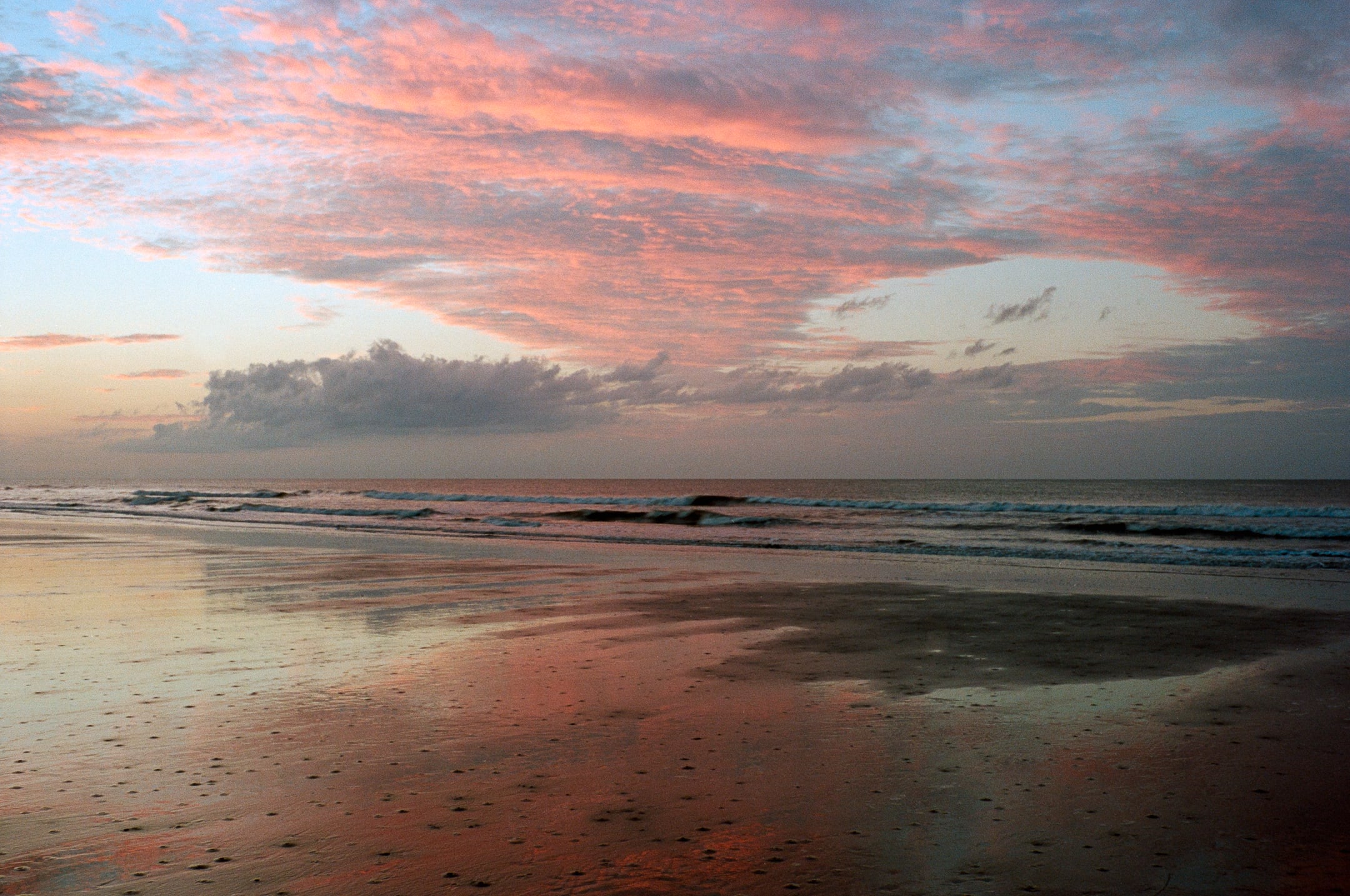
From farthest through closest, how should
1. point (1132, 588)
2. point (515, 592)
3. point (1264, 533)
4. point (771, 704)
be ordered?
point (1264, 533)
point (1132, 588)
point (515, 592)
point (771, 704)

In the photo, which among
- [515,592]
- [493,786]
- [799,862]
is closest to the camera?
[799,862]

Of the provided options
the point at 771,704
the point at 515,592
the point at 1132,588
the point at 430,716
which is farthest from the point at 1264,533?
the point at 430,716

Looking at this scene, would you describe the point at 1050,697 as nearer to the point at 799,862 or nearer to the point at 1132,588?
the point at 799,862

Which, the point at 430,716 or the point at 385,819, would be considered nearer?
the point at 385,819

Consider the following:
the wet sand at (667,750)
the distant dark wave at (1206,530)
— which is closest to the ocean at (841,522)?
the distant dark wave at (1206,530)

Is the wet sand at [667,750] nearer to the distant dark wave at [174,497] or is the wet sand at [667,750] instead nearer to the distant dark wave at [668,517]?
the distant dark wave at [668,517]

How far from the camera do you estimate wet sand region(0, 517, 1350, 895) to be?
369 cm

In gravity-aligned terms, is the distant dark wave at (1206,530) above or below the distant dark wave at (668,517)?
above

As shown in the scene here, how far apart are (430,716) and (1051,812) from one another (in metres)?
3.74

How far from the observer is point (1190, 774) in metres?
4.90

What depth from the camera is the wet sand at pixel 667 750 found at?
3.69m

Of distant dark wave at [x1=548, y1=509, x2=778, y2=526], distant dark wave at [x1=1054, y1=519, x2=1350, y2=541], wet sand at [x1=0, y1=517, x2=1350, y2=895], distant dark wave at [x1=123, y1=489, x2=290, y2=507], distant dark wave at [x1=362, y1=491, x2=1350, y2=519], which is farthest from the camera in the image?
distant dark wave at [x1=123, y1=489, x2=290, y2=507]

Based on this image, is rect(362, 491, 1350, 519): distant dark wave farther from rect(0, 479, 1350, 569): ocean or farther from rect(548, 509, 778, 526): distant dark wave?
rect(548, 509, 778, 526): distant dark wave

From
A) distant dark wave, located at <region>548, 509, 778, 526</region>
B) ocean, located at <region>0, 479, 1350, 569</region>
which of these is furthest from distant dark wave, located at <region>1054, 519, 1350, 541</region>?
distant dark wave, located at <region>548, 509, 778, 526</region>
